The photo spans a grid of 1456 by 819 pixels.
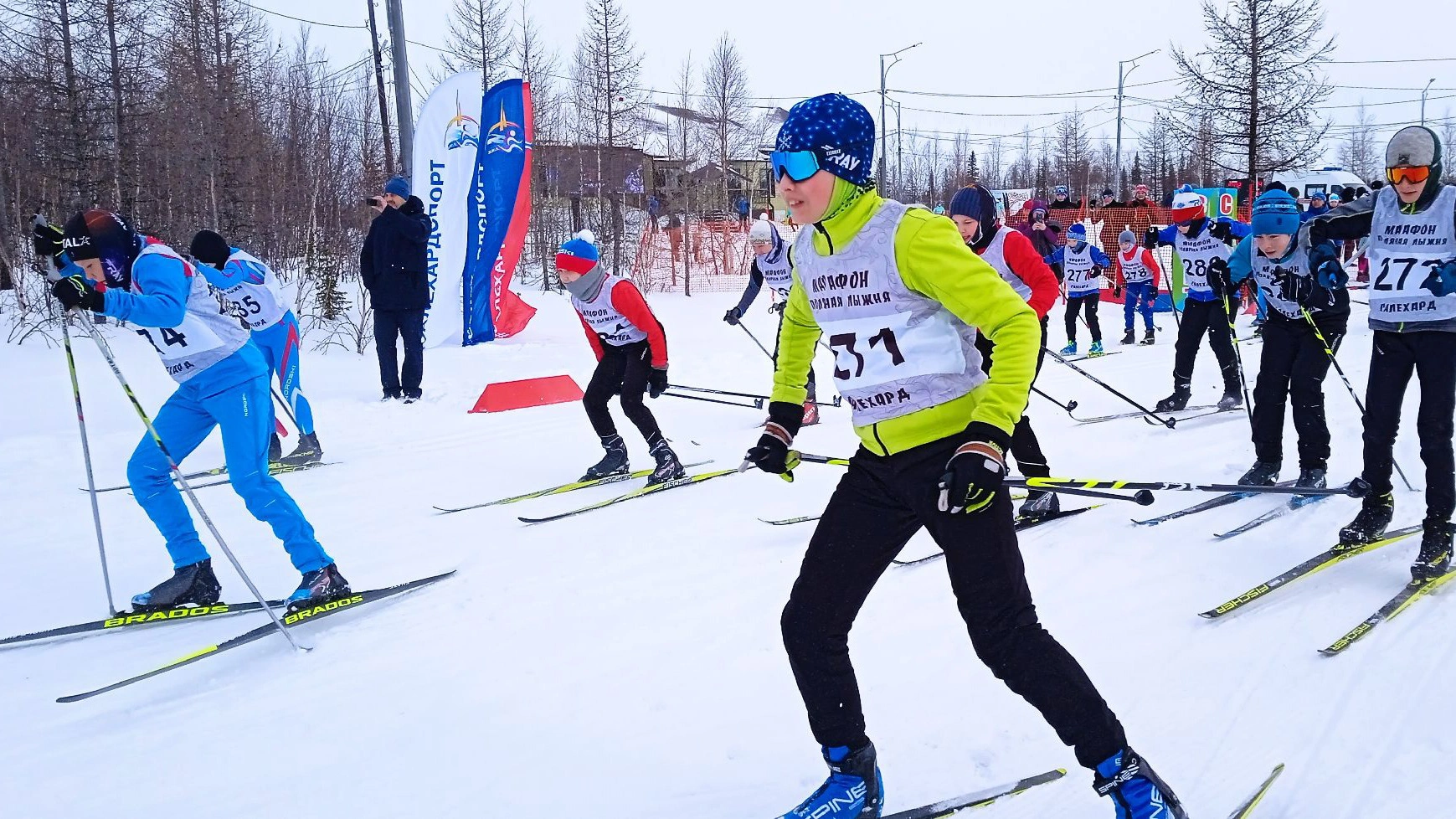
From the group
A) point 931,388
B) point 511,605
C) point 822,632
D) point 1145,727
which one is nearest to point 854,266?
point 931,388

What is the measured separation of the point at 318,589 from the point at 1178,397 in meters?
7.21

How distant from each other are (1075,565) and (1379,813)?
194 centimetres

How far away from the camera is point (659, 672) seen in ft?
11.2

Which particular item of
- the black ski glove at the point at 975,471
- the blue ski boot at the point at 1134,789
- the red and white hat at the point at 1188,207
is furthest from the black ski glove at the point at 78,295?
the red and white hat at the point at 1188,207

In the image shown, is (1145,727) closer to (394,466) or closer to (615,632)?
(615,632)

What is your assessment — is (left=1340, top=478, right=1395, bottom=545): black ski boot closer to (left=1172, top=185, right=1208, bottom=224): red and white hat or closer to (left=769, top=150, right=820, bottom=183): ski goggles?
(left=769, top=150, right=820, bottom=183): ski goggles

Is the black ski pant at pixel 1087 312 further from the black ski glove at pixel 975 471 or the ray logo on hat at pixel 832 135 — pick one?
the black ski glove at pixel 975 471

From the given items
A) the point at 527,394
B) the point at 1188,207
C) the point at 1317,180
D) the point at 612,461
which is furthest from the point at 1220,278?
the point at 1317,180

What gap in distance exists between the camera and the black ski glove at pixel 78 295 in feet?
11.1

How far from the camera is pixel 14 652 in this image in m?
3.82

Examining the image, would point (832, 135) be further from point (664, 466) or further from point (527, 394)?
point (527, 394)

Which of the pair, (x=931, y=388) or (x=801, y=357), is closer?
(x=931, y=388)

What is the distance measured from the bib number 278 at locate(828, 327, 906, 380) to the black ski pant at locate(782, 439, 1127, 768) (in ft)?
0.68

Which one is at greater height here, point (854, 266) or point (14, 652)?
point (854, 266)
